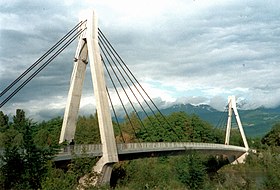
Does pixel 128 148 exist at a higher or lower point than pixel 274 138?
lower

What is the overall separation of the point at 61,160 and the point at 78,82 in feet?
20.4

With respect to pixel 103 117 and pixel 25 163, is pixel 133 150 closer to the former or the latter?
pixel 103 117

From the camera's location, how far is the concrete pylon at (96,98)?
25000 mm

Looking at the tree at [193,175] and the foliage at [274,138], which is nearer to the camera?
the tree at [193,175]

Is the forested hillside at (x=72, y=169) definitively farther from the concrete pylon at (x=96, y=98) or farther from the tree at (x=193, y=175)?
the concrete pylon at (x=96, y=98)

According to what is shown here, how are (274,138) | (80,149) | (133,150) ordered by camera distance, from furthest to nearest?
1. (274,138)
2. (133,150)
3. (80,149)

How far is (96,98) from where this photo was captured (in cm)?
2531

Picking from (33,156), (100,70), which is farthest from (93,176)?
(100,70)

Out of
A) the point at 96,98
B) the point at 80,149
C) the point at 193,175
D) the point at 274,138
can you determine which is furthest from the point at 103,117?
the point at 274,138

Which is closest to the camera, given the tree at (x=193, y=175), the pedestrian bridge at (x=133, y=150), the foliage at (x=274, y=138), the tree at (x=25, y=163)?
the tree at (x=25, y=163)

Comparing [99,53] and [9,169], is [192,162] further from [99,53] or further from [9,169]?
[9,169]

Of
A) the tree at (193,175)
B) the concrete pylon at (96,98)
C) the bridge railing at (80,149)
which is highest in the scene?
the concrete pylon at (96,98)

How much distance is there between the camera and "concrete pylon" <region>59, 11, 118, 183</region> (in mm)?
25000

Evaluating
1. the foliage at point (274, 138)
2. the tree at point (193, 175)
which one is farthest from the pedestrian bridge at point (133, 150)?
the foliage at point (274, 138)
